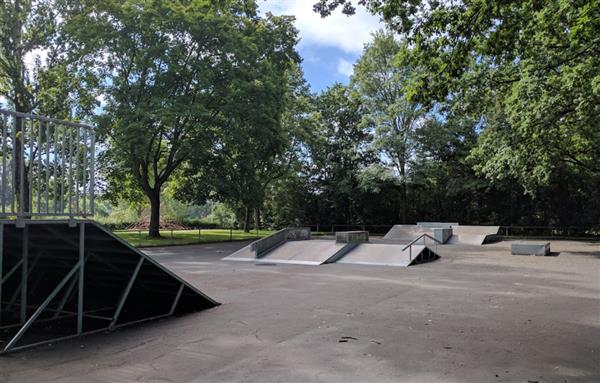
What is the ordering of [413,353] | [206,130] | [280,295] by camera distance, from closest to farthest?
[413,353] → [280,295] → [206,130]

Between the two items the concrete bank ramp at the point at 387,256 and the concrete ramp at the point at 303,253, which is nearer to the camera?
the concrete bank ramp at the point at 387,256

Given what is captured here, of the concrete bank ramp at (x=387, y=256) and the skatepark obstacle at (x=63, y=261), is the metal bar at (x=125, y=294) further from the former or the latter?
the concrete bank ramp at (x=387, y=256)

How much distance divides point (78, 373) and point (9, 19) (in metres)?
26.6

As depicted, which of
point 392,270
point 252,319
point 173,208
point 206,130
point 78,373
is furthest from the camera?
point 173,208

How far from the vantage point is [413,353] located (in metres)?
5.85

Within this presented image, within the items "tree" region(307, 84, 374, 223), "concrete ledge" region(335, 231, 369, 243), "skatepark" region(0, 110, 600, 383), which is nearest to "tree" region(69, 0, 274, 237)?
"concrete ledge" region(335, 231, 369, 243)

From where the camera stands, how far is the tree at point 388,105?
3844 centimetres

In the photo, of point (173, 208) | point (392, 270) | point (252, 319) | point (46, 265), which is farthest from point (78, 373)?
point (173, 208)

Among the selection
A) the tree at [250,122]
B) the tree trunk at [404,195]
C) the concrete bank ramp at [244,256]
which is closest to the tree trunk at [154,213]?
the tree at [250,122]

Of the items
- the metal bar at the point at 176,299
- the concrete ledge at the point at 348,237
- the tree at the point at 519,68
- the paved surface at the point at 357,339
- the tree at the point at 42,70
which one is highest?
the tree at the point at 42,70

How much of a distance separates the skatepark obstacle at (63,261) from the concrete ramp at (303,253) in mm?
8536

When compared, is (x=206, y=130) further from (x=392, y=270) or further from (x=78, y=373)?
(x=78, y=373)

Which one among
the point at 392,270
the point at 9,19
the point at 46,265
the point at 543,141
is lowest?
the point at 392,270

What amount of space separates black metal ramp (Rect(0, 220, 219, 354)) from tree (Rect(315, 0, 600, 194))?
17.6ft
